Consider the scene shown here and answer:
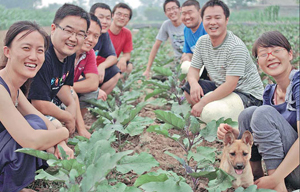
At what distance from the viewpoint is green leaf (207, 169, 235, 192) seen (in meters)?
1.88

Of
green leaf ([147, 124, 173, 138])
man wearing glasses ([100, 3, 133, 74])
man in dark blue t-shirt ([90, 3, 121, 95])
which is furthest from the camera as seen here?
man wearing glasses ([100, 3, 133, 74])

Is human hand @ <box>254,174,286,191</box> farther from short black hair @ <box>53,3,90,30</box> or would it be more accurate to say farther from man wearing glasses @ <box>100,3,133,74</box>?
man wearing glasses @ <box>100,3,133,74</box>

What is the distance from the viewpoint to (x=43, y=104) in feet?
8.81

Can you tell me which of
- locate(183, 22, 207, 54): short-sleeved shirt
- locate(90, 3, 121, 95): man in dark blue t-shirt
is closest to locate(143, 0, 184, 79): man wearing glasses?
locate(183, 22, 207, 54): short-sleeved shirt

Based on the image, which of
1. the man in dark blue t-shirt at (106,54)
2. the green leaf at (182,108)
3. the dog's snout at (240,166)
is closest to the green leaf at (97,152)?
the dog's snout at (240,166)

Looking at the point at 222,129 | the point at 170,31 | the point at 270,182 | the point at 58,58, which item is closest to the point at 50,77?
the point at 58,58

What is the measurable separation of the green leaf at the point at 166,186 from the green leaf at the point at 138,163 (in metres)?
0.14

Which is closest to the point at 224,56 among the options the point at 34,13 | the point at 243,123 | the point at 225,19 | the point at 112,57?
the point at 225,19

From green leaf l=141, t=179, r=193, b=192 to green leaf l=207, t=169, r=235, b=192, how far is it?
190mm

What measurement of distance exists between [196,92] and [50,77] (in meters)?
1.48

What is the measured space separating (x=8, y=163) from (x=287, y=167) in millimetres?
1652

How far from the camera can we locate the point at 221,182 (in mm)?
1945

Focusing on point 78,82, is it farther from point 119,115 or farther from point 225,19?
point 225,19

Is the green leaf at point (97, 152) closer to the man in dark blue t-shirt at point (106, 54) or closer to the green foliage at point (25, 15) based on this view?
the man in dark blue t-shirt at point (106, 54)
